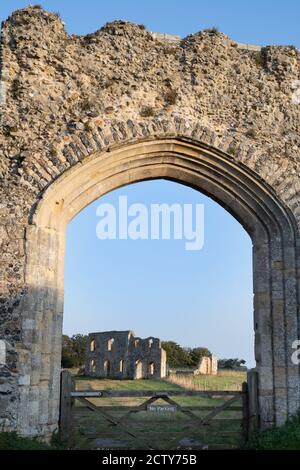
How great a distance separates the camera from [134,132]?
8.31m

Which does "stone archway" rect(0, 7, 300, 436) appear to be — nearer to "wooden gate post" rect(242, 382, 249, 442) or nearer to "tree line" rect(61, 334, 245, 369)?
"wooden gate post" rect(242, 382, 249, 442)

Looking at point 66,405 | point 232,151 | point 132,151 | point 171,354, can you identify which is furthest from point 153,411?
point 171,354

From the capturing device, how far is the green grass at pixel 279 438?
7.11m

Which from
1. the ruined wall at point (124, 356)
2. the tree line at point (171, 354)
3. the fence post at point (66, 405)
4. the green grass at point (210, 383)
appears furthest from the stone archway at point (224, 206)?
the tree line at point (171, 354)

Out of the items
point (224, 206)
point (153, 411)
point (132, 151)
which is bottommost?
point (153, 411)

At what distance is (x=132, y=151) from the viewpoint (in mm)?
8391

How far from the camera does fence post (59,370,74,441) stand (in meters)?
7.73

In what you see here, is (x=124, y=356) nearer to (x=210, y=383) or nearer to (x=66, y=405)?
(x=210, y=383)

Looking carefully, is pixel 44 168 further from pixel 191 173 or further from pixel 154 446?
pixel 154 446

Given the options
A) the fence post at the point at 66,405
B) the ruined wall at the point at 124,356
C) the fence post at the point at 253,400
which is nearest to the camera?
the fence post at the point at 66,405

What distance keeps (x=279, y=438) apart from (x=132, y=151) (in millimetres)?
4386

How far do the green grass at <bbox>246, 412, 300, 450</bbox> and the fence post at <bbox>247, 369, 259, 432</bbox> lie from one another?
19 cm

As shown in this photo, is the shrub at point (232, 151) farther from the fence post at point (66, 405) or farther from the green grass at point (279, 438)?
the fence post at point (66, 405)

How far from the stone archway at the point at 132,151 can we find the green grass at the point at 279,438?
0.23m
